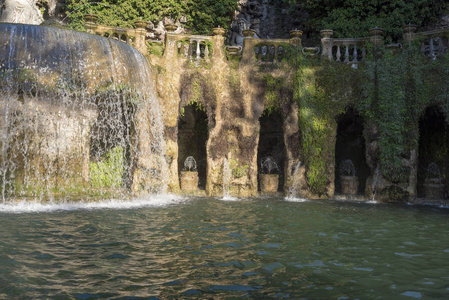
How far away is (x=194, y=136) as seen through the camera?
19.1 meters

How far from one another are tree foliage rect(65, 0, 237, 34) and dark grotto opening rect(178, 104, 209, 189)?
6.01m

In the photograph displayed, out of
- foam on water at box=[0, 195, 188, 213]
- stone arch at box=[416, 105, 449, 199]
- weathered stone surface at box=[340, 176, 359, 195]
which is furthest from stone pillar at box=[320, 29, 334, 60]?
foam on water at box=[0, 195, 188, 213]

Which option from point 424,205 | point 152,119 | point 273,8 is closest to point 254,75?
point 152,119

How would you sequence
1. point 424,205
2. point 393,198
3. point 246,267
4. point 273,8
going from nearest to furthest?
1. point 246,267
2. point 424,205
3. point 393,198
4. point 273,8

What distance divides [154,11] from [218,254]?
727 inches

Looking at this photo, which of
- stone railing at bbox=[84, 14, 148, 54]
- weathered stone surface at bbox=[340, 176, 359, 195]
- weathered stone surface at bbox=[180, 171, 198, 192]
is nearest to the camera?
stone railing at bbox=[84, 14, 148, 54]

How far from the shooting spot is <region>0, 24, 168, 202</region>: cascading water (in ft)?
36.9

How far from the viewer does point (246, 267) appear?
5.82 meters

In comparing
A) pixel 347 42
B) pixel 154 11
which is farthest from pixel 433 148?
pixel 154 11

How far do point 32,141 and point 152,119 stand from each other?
3.70m

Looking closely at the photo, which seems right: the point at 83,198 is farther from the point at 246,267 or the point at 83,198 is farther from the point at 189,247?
the point at 246,267

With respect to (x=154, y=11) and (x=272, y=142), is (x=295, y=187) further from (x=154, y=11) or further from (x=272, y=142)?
(x=154, y=11)

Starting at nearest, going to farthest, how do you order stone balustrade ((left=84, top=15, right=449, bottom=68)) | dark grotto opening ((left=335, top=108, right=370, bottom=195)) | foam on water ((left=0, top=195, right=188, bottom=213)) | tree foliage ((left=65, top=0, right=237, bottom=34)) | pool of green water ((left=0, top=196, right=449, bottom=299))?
pool of green water ((left=0, top=196, right=449, bottom=299)) < foam on water ((left=0, top=195, right=188, bottom=213)) < stone balustrade ((left=84, top=15, right=449, bottom=68)) < dark grotto opening ((left=335, top=108, right=370, bottom=195)) < tree foliage ((left=65, top=0, right=237, bottom=34))

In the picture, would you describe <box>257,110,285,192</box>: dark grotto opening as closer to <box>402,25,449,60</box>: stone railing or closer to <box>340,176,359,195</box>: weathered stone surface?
<box>340,176,359,195</box>: weathered stone surface
